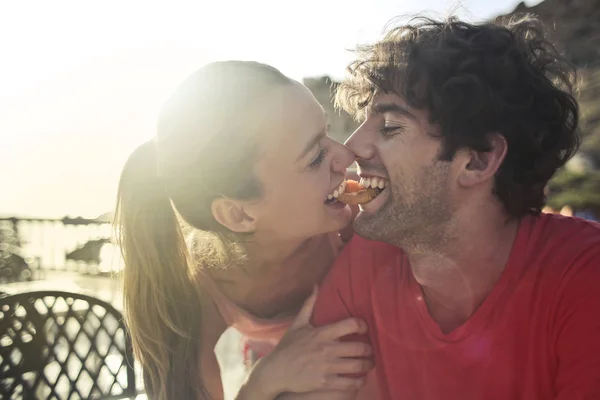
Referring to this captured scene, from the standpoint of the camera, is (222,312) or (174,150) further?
(222,312)

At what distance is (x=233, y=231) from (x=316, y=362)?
704mm

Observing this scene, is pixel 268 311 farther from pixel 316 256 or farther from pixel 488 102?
pixel 488 102

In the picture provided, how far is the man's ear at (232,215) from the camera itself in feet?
7.52

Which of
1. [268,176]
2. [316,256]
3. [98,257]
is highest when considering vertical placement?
[268,176]

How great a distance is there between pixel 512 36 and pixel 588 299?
0.96 meters

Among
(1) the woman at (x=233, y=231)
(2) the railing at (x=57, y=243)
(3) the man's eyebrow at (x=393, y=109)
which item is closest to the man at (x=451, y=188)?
(3) the man's eyebrow at (x=393, y=109)

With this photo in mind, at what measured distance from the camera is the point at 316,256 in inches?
99.7

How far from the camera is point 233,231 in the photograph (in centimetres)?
239

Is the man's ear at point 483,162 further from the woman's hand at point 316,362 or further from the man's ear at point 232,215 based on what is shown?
the man's ear at point 232,215

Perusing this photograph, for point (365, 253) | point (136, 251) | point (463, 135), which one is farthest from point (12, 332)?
point (463, 135)

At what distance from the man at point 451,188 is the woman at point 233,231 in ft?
0.52

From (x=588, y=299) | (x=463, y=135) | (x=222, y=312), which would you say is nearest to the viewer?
(x=588, y=299)

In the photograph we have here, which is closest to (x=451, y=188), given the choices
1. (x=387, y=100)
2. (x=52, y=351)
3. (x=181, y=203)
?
(x=387, y=100)

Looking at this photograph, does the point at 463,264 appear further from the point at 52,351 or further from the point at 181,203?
the point at 52,351
